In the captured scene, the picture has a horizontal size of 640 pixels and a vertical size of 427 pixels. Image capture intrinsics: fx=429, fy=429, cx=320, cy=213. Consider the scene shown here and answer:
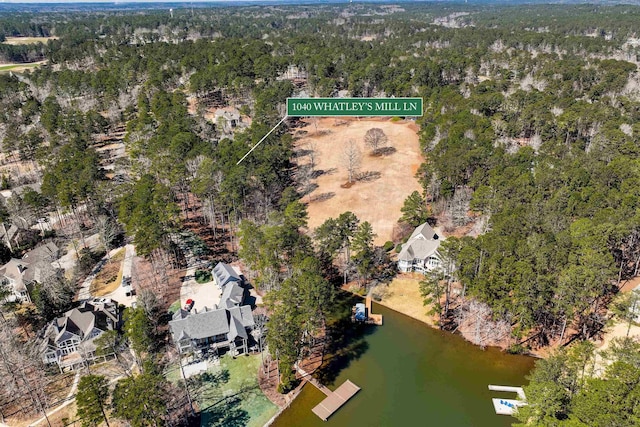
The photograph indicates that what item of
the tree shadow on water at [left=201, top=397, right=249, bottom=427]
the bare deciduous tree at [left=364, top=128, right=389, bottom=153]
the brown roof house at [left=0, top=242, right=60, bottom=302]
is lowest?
the tree shadow on water at [left=201, top=397, right=249, bottom=427]

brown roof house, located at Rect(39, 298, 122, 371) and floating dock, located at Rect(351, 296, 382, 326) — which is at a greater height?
brown roof house, located at Rect(39, 298, 122, 371)

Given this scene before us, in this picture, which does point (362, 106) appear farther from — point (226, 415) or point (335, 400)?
point (226, 415)

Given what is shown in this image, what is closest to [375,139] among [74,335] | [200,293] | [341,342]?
[200,293]

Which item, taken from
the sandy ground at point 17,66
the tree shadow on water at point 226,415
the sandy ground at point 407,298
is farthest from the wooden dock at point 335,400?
the sandy ground at point 17,66

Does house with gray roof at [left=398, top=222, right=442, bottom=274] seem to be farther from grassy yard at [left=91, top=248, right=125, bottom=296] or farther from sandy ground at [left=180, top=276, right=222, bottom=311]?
grassy yard at [left=91, top=248, right=125, bottom=296]

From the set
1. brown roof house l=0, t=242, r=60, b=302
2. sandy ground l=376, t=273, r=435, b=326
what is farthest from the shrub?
brown roof house l=0, t=242, r=60, b=302

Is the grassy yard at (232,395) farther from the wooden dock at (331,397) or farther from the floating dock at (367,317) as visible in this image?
the floating dock at (367,317)
